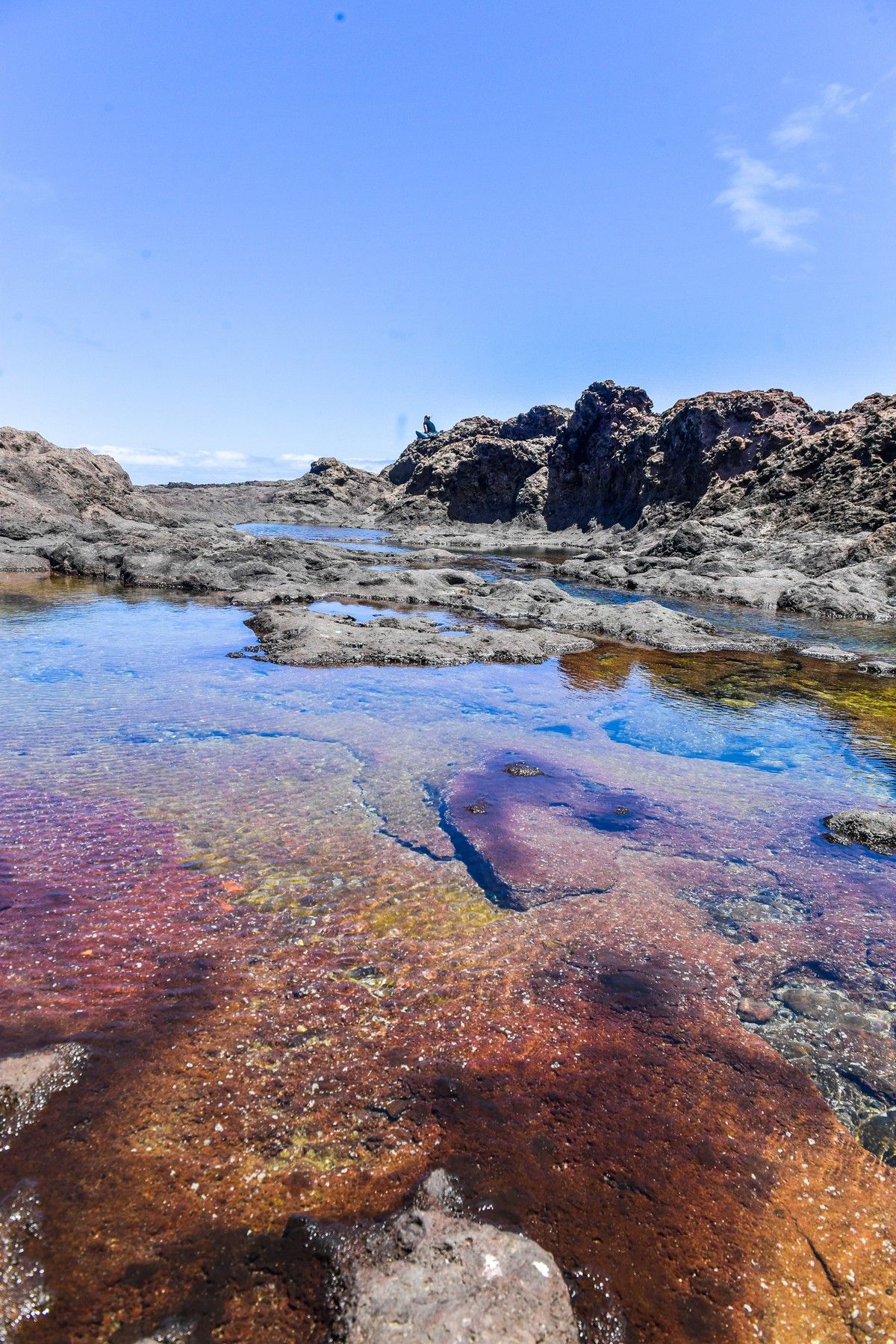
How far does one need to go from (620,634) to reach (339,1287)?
17067 mm

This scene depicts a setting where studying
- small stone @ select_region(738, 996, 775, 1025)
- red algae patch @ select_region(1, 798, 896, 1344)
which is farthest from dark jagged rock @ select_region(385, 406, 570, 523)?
red algae patch @ select_region(1, 798, 896, 1344)

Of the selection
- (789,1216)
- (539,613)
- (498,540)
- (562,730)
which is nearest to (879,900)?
(789,1216)

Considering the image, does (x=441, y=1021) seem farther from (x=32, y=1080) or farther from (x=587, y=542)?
(x=587, y=542)

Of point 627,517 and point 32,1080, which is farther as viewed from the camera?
point 627,517

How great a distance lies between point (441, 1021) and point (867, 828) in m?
5.14

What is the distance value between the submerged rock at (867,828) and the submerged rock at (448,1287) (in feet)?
18.2

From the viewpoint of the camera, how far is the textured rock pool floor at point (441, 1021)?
2.57 m

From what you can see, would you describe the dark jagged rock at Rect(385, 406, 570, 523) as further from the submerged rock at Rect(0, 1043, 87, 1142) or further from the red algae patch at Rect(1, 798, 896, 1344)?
the submerged rock at Rect(0, 1043, 87, 1142)

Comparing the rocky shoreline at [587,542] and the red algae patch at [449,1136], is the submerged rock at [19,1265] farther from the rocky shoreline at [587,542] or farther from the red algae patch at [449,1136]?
the rocky shoreline at [587,542]

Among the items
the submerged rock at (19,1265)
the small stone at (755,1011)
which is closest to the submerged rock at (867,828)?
the small stone at (755,1011)

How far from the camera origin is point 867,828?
671 cm

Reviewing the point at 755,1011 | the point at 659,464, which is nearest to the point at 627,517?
the point at 659,464

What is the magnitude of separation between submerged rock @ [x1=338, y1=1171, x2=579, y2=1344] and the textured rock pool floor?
4.3 inches

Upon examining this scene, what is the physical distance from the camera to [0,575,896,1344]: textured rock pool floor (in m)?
2.57
